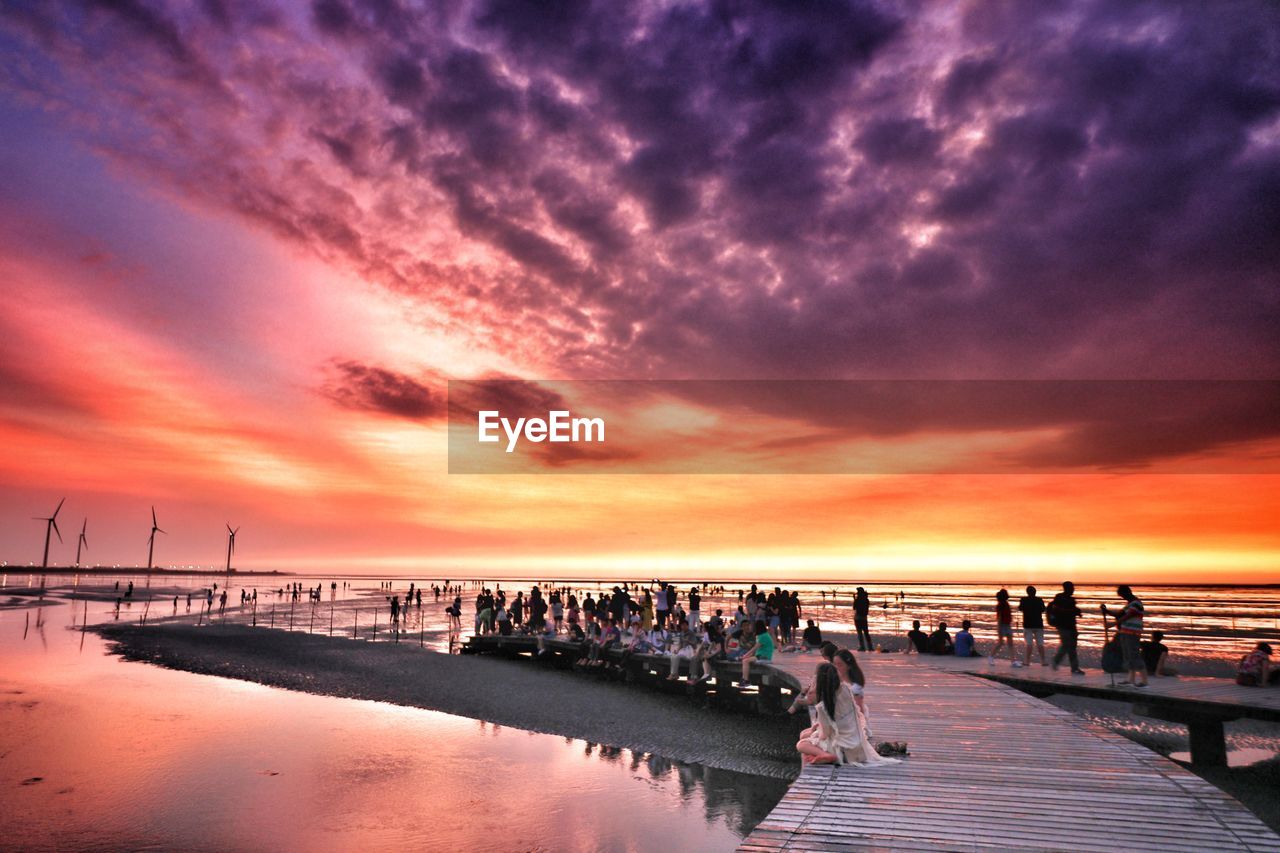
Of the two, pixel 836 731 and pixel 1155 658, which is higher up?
pixel 836 731

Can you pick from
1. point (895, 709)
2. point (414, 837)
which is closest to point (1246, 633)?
point (895, 709)

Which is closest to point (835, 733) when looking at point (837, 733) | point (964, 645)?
point (837, 733)

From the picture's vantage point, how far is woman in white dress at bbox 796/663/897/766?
32.6 ft

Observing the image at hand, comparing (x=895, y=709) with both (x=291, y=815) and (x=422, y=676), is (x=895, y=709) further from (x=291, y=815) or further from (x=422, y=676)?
(x=422, y=676)

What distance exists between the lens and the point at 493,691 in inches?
983

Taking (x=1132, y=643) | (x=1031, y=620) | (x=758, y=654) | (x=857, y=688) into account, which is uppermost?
(x=1031, y=620)

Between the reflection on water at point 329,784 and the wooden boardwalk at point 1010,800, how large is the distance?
Answer: 354 cm

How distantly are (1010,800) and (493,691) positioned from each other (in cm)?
1963

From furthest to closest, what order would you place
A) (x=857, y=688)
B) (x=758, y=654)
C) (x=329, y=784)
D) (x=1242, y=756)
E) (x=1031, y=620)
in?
(x=758, y=654) → (x=1031, y=620) → (x=1242, y=756) → (x=329, y=784) → (x=857, y=688)

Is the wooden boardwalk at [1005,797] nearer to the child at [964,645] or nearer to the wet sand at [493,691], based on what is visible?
the wet sand at [493,691]

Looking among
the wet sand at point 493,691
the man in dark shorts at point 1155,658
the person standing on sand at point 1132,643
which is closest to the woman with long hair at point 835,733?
the wet sand at point 493,691

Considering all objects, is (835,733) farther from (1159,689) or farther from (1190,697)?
(1159,689)

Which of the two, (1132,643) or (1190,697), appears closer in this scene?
(1190,697)

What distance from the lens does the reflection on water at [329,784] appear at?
1173 cm
